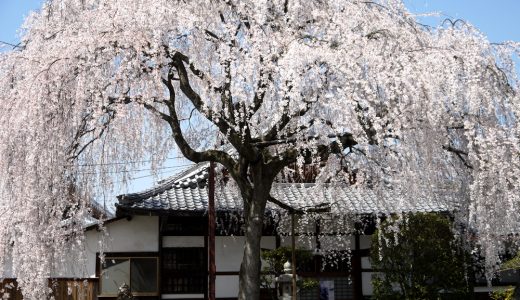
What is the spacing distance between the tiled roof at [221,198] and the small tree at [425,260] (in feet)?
1.44

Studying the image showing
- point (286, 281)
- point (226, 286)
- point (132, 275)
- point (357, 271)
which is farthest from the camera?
point (357, 271)

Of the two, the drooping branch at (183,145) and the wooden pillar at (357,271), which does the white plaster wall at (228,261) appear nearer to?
the wooden pillar at (357,271)

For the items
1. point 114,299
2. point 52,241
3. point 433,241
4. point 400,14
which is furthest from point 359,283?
point 52,241

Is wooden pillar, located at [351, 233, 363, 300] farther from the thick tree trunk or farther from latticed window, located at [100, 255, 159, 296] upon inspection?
the thick tree trunk

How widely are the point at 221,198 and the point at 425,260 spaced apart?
4245 mm

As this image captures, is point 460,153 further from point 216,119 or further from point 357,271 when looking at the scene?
point 357,271

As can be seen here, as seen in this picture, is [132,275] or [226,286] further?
[226,286]

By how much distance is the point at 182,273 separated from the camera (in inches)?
543

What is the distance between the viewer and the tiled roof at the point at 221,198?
1303cm

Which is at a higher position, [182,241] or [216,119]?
[216,119]

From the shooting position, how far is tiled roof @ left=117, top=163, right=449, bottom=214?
1303 centimetres

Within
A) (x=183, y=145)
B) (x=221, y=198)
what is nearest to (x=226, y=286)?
(x=221, y=198)

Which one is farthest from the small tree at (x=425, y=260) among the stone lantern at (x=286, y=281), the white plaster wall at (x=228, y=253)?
the white plaster wall at (x=228, y=253)

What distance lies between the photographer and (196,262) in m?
13.9
